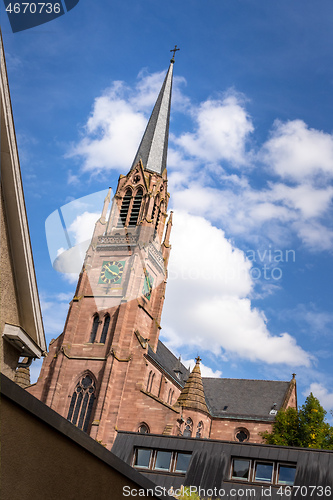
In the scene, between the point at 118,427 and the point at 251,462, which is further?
the point at 118,427

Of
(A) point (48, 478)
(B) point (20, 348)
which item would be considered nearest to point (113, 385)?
(B) point (20, 348)

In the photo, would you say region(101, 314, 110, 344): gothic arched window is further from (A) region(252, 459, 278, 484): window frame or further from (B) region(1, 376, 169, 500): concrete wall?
(B) region(1, 376, 169, 500): concrete wall

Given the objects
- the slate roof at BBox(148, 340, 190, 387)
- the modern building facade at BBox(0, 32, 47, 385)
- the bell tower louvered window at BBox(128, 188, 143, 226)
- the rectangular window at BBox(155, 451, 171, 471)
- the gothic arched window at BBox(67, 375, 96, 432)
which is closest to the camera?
the modern building facade at BBox(0, 32, 47, 385)

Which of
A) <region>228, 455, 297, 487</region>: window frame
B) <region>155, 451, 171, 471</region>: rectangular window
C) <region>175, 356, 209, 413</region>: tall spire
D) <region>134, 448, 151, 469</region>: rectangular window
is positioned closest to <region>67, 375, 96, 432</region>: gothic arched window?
<region>175, 356, 209, 413</region>: tall spire

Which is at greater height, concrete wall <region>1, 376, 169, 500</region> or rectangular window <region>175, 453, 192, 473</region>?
rectangular window <region>175, 453, 192, 473</region>

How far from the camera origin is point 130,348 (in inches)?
1686

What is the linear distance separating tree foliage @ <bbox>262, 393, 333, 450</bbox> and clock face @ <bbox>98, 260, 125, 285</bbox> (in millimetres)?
20110

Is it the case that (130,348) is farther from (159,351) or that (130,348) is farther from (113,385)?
(159,351)

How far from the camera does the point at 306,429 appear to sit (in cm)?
4553

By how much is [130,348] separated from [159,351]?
11266 mm

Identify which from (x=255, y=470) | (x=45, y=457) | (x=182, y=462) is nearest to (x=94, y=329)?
(x=182, y=462)

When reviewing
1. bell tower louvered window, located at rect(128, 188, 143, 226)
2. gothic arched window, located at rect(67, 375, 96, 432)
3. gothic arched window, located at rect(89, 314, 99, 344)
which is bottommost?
gothic arched window, located at rect(67, 375, 96, 432)

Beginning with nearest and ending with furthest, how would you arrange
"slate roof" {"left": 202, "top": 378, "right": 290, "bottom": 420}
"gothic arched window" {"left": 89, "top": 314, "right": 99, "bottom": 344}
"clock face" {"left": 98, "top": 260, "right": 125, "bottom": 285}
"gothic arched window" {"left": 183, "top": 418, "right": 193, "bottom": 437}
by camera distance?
"gothic arched window" {"left": 89, "top": 314, "right": 99, "bottom": 344} → "clock face" {"left": 98, "top": 260, "right": 125, "bottom": 285} → "gothic arched window" {"left": 183, "top": 418, "right": 193, "bottom": 437} → "slate roof" {"left": 202, "top": 378, "right": 290, "bottom": 420}

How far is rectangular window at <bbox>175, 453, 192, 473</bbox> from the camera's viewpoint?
2080 centimetres
